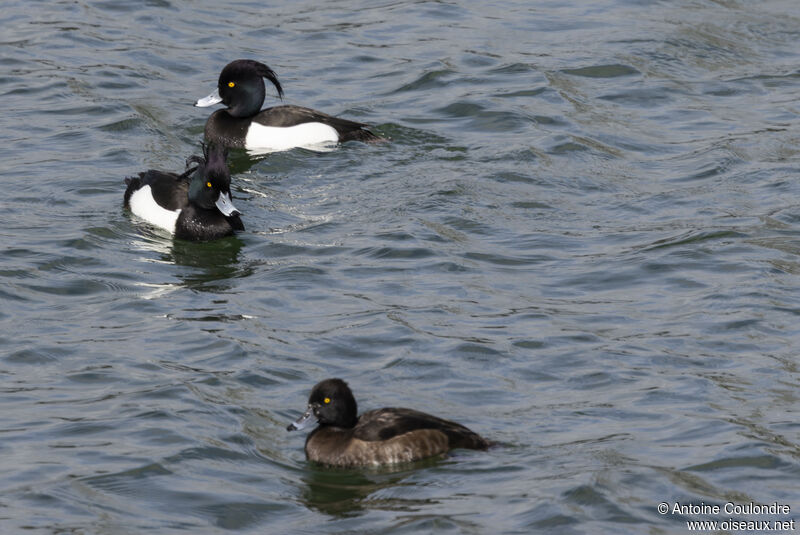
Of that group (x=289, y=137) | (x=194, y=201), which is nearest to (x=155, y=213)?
(x=194, y=201)

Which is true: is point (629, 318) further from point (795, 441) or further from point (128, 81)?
point (128, 81)

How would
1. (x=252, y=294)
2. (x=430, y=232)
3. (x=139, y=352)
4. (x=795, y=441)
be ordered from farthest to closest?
(x=430, y=232), (x=252, y=294), (x=139, y=352), (x=795, y=441)

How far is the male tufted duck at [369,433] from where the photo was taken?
8.34 m

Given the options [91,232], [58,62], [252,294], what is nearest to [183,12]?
[58,62]

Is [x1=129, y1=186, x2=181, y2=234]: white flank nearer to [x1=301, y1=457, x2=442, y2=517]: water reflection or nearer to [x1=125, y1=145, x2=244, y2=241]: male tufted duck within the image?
[x1=125, y1=145, x2=244, y2=241]: male tufted duck

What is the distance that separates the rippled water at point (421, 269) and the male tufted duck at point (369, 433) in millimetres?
98

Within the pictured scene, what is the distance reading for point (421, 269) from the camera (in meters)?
11.8

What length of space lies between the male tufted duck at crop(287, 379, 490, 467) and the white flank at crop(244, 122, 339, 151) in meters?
6.53

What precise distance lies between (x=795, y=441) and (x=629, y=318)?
2.34m

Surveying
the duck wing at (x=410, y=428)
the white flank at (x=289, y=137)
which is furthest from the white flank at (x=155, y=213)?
the duck wing at (x=410, y=428)

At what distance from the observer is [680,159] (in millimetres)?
14422

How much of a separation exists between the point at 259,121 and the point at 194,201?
9.12ft

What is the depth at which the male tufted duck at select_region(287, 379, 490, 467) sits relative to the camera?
8344mm

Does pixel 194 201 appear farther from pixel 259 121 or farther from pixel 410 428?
pixel 410 428
